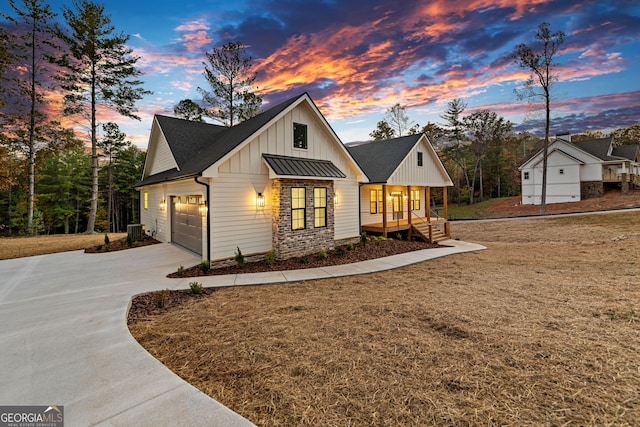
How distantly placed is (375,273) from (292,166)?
480 cm

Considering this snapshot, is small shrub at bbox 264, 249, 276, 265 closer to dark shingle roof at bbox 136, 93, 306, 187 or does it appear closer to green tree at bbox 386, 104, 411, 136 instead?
dark shingle roof at bbox 136, 93, 306, 187

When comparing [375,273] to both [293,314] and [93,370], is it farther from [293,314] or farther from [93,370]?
[93,370]

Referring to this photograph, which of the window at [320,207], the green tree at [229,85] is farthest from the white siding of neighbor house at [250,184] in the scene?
the green tree at [229,85]

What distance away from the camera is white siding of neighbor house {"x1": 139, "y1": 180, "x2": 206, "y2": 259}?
10373 millimetres

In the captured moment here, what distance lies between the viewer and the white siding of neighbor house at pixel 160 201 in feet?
34.0

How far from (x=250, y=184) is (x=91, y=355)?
6552 millimetres

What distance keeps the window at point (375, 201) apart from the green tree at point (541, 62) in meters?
19.2

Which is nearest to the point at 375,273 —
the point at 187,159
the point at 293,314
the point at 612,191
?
the point at 293,314

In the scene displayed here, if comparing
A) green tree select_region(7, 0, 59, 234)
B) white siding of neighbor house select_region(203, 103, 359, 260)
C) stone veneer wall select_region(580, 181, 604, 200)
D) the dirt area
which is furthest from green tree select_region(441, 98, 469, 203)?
green tree select_region(7, 0, 59, 234)

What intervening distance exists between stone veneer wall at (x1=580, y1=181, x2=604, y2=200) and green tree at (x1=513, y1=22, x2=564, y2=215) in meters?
9.23

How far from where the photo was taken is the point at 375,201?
52.9ft

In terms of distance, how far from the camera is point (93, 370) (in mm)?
3240

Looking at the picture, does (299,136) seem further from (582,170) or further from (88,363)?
(582,170)

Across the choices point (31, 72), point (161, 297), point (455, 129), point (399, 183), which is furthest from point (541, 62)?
point (31, 72)
